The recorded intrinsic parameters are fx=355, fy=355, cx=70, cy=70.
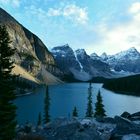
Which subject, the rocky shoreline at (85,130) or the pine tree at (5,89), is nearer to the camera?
the pine tree at (5,89)

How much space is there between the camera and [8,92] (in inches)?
1470

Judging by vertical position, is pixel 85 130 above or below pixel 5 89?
below

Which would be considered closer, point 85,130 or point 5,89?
point 5,89

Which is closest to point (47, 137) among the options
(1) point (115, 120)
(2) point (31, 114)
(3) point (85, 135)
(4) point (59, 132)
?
(4) point (59, 132)

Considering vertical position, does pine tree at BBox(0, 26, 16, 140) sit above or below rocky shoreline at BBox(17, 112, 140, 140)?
above

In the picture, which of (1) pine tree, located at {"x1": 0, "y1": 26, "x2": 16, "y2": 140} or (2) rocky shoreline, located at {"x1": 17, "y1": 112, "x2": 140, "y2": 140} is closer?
(1) pine tree, located at {"x1": 0, "y1": 26, "x2": 16, "y2": 140}

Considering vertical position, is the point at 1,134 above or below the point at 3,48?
below

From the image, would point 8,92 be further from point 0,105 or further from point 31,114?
point 31,114

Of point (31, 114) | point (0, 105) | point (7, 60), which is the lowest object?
point (31, 114)

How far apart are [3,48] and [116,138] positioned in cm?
1999

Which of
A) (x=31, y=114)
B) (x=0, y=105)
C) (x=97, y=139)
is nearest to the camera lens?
(x=0, y=105)

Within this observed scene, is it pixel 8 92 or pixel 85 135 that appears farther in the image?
pixel 85 135

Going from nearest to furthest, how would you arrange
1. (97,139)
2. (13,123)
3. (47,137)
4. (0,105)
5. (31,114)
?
(0,105)
(13,123)
(97,139)
(47,137)
(31,114)

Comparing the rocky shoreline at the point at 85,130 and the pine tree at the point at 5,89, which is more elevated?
the pine tree at the point at 5,89
